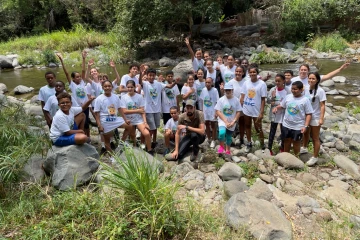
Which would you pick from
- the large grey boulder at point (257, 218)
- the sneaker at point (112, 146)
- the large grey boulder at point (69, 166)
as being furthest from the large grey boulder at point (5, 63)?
the large grey boulder at point (257, 218)

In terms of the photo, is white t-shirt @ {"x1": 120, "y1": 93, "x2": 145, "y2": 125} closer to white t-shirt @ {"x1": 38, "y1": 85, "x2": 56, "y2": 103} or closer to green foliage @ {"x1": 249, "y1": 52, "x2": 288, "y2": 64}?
white t-shirt @ {"x1": 38, "y1": 85, "x2": 56, "y2": 103}

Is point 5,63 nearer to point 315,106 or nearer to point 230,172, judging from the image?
point 230,172

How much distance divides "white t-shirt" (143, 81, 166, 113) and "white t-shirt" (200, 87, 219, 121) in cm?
91

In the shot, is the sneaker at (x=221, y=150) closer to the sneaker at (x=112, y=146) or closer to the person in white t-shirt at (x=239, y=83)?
the person in white t-shirt at (x=239, y=83)

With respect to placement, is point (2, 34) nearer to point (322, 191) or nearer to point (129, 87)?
point (129, 87)

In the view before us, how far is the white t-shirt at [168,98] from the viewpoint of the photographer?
20.2ft

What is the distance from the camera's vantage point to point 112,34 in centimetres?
2019

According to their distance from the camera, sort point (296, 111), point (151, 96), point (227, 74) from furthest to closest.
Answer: point (227, 74) → point (151, 96) → point (296, 111)

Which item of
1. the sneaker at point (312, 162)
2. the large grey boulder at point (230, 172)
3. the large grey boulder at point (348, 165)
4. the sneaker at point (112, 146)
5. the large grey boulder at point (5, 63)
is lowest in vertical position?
the large grey boulder at point (348, 165)

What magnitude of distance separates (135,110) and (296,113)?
113 inches

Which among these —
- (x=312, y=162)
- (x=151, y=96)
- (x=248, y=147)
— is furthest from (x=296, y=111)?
(x=151, y=96)

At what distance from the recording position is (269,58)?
51.1 ft

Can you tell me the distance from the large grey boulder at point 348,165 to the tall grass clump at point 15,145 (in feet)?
16.1

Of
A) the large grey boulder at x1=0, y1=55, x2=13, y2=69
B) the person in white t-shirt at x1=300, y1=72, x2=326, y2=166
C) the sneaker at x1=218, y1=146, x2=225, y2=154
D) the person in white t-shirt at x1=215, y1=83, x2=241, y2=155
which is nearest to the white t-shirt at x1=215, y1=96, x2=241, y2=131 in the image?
the person in white t-shirt at x1=215, y1=83, x2=241, y2=155
